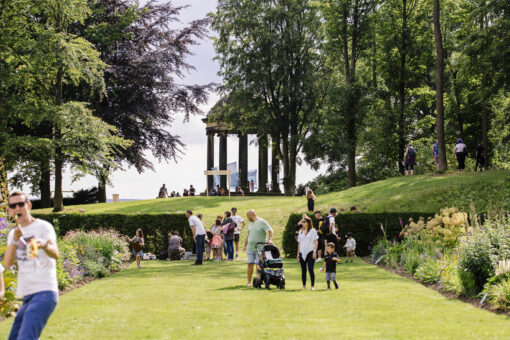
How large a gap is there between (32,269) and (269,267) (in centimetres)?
893

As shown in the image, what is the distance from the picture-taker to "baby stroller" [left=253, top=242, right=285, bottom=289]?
1399 cm

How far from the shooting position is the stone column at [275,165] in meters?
49.3

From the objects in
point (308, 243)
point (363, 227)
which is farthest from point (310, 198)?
point (308, 243)

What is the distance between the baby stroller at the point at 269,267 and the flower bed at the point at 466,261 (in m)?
3.86

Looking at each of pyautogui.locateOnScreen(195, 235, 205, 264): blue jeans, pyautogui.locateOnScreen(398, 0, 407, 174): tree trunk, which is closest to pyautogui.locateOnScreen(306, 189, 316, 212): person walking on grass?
pyautogui.locateOnScreen(195, 235, 205, 264): blue jeans

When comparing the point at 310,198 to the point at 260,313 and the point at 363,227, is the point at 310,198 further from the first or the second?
the point at 260,313

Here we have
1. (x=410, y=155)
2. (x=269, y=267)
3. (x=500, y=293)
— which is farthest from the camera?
(x=410, y=155)

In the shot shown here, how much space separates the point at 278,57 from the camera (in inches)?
1813

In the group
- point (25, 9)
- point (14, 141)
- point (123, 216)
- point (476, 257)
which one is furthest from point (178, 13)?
point (476, 257)

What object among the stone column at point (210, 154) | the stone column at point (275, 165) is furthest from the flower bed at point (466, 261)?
the stone column at point (210, 154)

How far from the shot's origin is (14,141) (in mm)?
34625

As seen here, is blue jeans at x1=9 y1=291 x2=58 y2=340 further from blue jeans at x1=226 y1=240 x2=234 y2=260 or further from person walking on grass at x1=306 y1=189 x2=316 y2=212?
person walking on grass at x1=306 y1=189 x2=316 y2=212

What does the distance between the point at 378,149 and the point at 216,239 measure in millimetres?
22662

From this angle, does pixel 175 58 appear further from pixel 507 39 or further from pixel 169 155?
pixel 507 39
